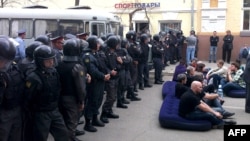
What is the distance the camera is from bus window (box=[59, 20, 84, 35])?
48.6 ft

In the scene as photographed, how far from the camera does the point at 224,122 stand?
7867 millimetres

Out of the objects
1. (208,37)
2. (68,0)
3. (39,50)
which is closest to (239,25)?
(208,37)

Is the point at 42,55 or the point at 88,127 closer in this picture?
the point at 42,55

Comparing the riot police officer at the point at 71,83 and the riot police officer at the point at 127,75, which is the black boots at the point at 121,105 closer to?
the riot police officer at the point at 127,75

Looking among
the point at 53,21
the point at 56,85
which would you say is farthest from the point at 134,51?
the point at 56,85

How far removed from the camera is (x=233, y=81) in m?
11.9

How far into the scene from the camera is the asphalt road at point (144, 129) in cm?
709

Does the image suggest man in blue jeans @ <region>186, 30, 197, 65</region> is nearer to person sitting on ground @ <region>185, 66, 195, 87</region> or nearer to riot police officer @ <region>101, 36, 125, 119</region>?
person sitting on ground @ <region>185, 66, 195, 87</region>

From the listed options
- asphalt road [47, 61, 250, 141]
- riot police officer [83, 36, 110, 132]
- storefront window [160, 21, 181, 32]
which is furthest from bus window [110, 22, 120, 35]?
riot police officer [83, 36, 110, 132]

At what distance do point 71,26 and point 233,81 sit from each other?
664cm

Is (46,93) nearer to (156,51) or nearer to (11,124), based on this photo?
(11,124)

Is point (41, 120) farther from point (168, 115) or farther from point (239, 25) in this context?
point (239, 25)

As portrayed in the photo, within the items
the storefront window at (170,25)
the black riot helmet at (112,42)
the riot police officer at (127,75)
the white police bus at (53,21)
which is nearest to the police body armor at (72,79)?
the black riot helmet at (112,42)

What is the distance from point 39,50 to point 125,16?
19.3 m
